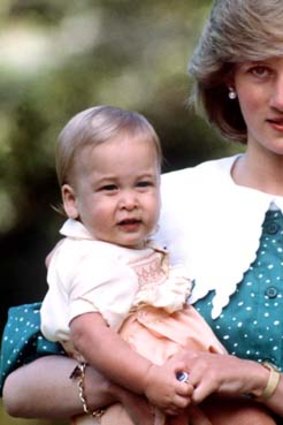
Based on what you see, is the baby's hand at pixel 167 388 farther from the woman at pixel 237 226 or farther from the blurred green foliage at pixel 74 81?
the blurred green foliage at pixel 74 81

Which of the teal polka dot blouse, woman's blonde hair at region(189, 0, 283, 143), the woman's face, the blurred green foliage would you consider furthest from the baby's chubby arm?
the blurred green foliage

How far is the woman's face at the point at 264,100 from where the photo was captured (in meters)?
3.74

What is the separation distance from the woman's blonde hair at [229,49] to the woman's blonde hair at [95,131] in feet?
0.93

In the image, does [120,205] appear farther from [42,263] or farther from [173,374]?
[42,263]

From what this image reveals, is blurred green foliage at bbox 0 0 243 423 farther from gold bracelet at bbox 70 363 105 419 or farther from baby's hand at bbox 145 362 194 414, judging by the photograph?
baby's hand at bbox 145 362 194 414

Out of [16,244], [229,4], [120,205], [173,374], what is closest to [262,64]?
[229,4]

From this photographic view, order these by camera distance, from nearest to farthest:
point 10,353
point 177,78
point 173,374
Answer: point 173,374
point 10,353
point 177,78

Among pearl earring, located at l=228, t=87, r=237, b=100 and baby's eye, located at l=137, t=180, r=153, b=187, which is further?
pearl earring, located at l=228, t=87, r=237, b=100

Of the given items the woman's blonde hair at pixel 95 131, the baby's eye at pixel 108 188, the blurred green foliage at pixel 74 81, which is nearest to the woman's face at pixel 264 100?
the woman's blonde hair at pixel 95 131

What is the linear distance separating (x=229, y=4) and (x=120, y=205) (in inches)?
20.8

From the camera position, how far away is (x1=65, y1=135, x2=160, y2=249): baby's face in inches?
142

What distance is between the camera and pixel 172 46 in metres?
A: 5.93

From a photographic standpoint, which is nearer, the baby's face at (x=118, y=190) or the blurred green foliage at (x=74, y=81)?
the baby's face at (x=118, y=190)

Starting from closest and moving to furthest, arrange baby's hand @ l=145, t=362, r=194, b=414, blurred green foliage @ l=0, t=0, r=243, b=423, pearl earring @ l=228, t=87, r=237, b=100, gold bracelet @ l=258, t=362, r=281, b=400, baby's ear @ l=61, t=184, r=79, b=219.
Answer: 1. baby's hand @ l=145, t=362, r=194, b=414
2. gold bracelet @ l=258, t=362, r=281, b=400
3. baby's ear @ l=61, t=184, r=79, b=219
4. pearl earring @ l=228, t=87, r=237, b=100
5. blurred green foliage @ l=0, t=0, r=243, b=423
